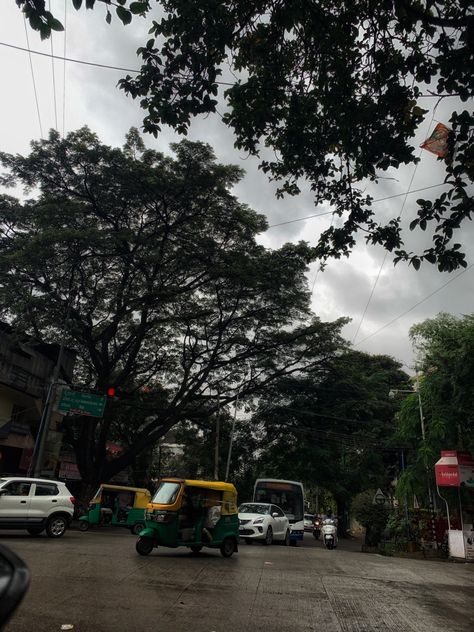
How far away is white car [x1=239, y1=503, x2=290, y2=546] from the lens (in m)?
18.8

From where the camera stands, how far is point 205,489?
39.9ft

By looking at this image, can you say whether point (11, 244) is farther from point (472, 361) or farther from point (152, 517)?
point (472, 361)

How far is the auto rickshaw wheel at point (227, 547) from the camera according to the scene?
1234 centimetres

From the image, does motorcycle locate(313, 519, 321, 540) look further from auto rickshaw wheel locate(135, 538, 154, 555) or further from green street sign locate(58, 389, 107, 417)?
auto rickshaw wheel locate(135, 538, 154, 555)

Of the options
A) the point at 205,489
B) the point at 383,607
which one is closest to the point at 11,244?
the point at 205,489

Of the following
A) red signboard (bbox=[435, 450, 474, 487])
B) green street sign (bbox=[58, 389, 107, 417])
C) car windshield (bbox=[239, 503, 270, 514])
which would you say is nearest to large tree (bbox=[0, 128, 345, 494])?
green street sign (bbox=[58, 389, 107, 417])

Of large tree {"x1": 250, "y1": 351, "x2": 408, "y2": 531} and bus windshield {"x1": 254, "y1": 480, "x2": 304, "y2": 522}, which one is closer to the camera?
bus windshield {"x1": 254, "y1": 480, "x2": 304, "y2": 522}

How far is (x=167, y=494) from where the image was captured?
457 inches

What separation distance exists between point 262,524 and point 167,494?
8.55m

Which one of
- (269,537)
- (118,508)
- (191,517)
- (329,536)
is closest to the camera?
(191,517)

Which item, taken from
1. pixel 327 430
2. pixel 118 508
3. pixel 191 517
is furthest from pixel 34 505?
pixel 327 430

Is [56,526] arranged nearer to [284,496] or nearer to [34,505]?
[34,505]

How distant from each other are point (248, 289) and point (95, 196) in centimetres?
871

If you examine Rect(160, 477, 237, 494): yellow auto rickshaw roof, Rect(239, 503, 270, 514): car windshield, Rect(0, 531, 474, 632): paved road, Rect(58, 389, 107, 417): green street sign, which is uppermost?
Rect(58, 389, 107, 417): green street sign
